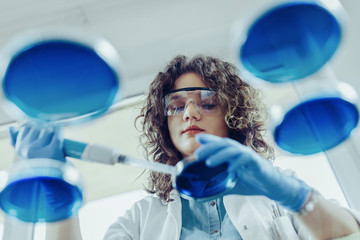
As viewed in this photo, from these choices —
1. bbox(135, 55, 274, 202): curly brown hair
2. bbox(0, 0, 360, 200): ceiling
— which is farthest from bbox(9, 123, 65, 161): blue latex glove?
bbox(0, 0, 360, 200): ceiling

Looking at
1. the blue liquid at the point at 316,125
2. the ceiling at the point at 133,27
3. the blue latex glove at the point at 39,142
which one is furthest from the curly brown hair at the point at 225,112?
the blue latex glove at the point at 39,142

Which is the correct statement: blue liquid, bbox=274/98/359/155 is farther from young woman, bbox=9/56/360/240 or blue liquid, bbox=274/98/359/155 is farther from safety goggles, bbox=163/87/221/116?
safety goggles, bbox=163/87/221/116

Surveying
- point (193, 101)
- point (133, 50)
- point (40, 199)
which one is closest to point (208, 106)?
point (193, 101)

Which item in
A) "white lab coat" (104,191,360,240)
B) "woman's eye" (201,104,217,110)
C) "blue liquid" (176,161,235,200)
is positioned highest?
"woman's eye" (201,104,217,110)

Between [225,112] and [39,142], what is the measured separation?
0.71m

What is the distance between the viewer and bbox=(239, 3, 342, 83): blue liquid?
765 mm

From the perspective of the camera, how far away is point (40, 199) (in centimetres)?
86

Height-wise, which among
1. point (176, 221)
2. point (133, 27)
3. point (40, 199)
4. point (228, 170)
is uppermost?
point (133, 27)

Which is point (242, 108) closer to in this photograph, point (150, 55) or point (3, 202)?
point (150, 55)

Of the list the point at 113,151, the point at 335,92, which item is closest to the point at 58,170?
the point at 113,151

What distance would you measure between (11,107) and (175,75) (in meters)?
0.81

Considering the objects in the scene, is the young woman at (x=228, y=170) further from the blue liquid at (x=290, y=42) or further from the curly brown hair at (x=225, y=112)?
the blue liquid at (x=290, y=42)

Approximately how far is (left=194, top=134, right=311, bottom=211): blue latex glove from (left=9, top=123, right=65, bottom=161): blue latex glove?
382 millimetres

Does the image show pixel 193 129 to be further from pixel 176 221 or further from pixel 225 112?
pixel 176 221
